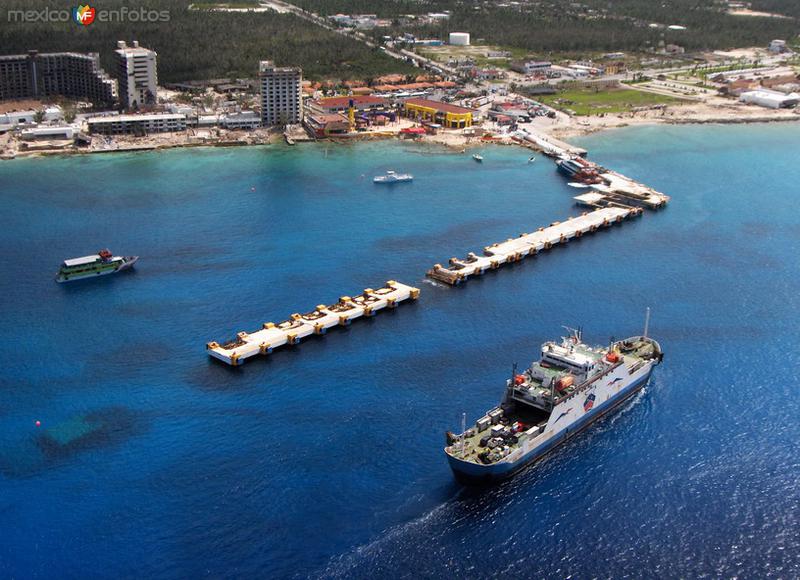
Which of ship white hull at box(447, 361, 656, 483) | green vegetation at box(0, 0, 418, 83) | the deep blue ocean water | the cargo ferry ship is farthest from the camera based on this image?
green vegetation at box(0, 0, 418, 83)

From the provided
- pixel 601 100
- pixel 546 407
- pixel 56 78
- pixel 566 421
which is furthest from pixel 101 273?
pixel 601 100

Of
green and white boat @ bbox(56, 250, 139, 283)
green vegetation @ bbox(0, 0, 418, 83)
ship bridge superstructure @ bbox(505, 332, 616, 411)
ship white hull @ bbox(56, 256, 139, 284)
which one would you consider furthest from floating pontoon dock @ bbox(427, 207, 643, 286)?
green vegetation @ bbox(0, 0, 418, 83)

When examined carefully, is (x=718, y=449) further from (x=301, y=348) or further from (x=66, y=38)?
(x=66, y=38)

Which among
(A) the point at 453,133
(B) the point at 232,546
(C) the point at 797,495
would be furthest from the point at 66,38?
(C) the point at 797,495

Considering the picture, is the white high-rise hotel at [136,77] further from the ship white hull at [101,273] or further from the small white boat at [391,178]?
the ship white hull at [101,273]

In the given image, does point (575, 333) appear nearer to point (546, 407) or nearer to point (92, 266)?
point (546, 407)

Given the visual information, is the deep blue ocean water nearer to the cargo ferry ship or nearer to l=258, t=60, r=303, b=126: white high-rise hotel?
the cargo ferry ship

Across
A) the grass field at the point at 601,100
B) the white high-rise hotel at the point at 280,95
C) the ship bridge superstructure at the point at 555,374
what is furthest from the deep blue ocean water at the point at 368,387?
the grass field at the point at 601,100
